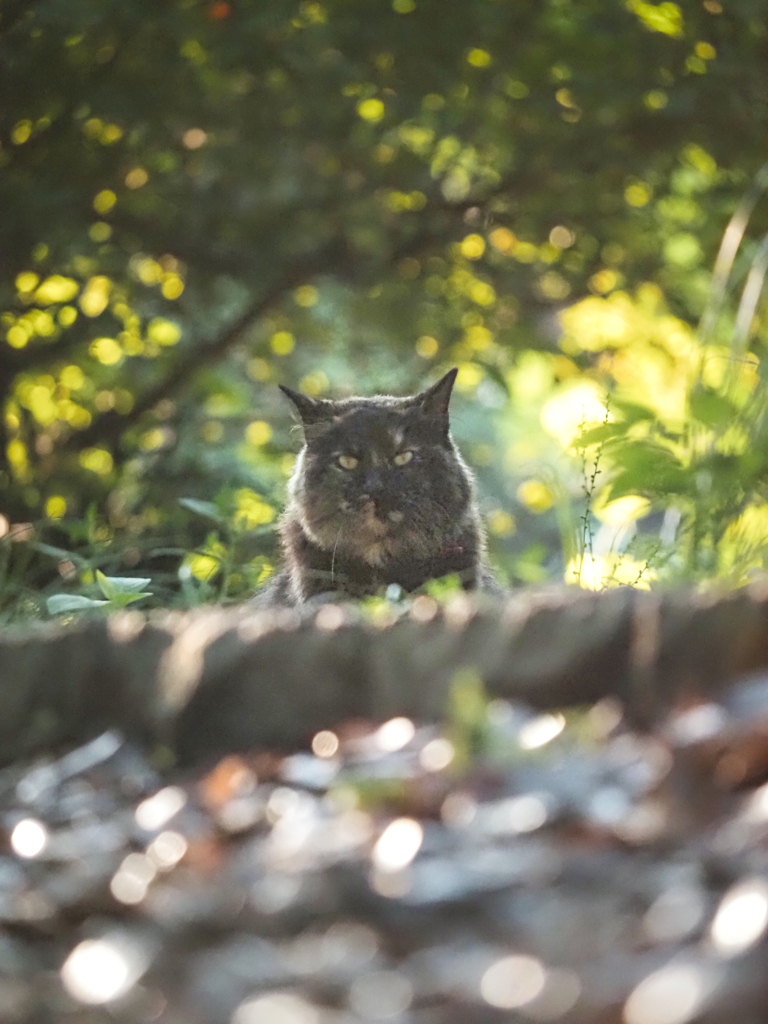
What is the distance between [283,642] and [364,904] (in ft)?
1.75

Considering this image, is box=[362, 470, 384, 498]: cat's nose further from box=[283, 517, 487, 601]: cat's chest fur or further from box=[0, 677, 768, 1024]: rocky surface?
box=[0, 677, 768, 1024]: rocky surface

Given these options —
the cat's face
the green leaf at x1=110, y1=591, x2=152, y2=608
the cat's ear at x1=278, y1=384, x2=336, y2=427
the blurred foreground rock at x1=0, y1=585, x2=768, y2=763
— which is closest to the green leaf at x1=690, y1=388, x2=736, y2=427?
the blurred foreground rock at x1=0, y1=585, x2=768, y2=763

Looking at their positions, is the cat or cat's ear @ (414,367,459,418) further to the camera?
cat's ear @ (414,367,459,418)

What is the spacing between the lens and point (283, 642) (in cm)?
147

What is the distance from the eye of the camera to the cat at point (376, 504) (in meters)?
3.21

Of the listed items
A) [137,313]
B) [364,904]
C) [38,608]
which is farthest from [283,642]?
[137,313]

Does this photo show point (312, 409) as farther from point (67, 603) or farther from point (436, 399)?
point (67, 603)

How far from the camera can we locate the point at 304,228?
4191mm

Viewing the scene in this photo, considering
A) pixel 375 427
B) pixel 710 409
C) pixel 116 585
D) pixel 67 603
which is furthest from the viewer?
pixel 375 427

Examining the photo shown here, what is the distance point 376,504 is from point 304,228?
145cm

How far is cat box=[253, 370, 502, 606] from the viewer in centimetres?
321

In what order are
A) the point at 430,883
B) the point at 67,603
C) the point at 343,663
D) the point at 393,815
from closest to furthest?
1. the point at 430,883
2. the point at 393,815
3. the point at 343,663
4. the point at 67,603

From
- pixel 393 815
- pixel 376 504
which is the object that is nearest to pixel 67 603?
pixel 393 815

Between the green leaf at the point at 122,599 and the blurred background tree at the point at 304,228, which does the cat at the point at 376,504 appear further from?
the green leaf at the point at 122,599
